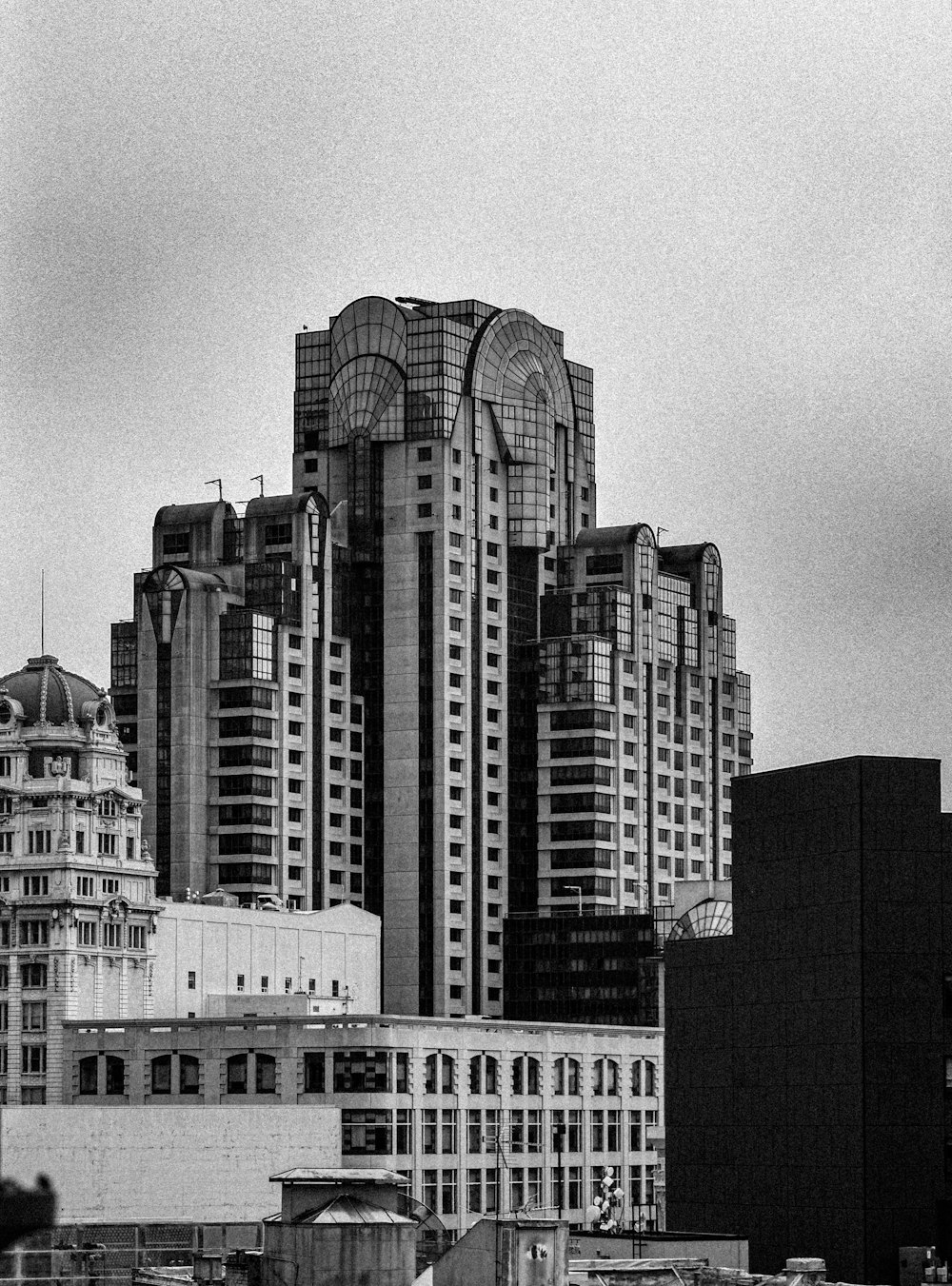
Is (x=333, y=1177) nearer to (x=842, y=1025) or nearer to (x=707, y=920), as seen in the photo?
(x=842, y=1025)

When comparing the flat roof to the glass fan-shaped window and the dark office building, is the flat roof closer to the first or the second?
the dark office building

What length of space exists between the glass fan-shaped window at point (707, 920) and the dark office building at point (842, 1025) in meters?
28.8

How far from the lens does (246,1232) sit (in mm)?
171750

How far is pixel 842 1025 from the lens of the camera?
144000 mm

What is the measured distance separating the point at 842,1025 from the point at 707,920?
135 feet

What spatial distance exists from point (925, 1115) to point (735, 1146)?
15339mm

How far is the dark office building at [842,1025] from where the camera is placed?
14112 centimetres

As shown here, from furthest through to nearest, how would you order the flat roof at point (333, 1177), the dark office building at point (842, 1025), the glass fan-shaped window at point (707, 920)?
the glass fan-shaped window at point (707, 920), the dark office building at point (842, 1025), the flat roof at point (333, 1177)

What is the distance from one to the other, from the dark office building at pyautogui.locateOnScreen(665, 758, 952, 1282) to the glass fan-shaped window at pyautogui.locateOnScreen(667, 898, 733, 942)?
28.8 metres

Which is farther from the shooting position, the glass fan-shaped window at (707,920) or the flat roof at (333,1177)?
the glass fan-shaped window at (707,920)

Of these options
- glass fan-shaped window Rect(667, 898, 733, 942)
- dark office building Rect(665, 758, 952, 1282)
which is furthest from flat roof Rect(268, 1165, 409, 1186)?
glass fan-shaped window Rect(667, 898, 733, 942)

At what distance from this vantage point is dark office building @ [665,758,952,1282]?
14112cm

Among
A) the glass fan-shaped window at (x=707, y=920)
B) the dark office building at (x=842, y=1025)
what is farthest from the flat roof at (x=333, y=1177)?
the glass fan-shaped window at (x=707, y=920)

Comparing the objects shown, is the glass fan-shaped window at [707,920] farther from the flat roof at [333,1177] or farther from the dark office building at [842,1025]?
the flat roof at [333,1177]
